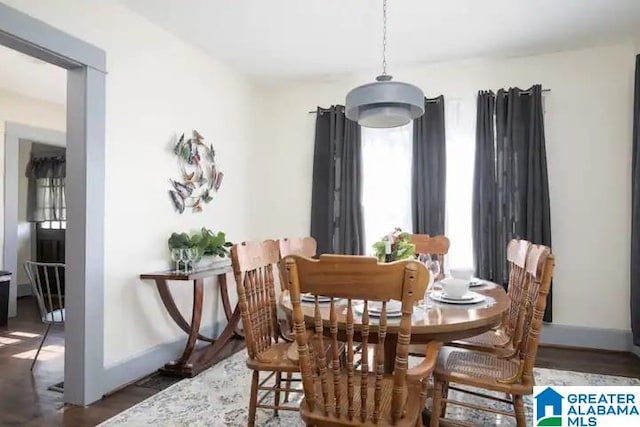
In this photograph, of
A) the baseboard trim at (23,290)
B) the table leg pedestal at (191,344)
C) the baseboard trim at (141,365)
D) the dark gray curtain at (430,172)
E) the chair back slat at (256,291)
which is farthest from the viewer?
the baseboard trim at (23,290)

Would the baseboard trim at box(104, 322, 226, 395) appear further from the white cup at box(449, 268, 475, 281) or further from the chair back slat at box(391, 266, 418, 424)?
the white cup at box(449, 268, 475, 281)

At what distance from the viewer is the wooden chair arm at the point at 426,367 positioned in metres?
1.47

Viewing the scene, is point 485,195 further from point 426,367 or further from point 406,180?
point 426,367

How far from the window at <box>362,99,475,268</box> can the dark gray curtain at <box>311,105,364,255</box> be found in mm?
110

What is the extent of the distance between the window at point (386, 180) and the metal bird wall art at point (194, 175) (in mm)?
1483

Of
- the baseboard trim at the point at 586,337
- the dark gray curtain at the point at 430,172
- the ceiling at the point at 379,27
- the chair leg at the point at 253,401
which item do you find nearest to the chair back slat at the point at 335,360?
the chair leg at the point at 253,401

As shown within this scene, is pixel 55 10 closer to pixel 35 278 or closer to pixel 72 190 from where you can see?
pixel 72 190

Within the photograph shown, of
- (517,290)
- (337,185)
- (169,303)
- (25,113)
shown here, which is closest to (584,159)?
(517,290)

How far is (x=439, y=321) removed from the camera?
169cm

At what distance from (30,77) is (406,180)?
3.92 meters

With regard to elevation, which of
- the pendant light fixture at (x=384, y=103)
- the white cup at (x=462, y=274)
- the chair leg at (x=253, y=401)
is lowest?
the chair leg at (x=253, y=401)

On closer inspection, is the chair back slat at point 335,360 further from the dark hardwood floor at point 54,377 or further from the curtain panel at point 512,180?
the curtain panel at point 512,180

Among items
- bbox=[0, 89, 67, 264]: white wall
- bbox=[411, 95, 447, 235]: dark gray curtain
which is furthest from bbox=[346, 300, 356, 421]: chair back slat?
bbox=[0, 89, 67, 264]: white wall

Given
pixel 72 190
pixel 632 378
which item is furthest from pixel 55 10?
pixel 632 378
